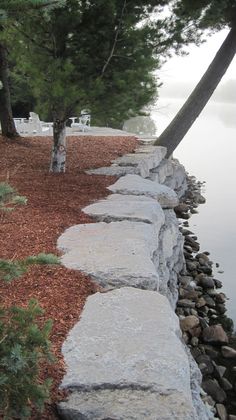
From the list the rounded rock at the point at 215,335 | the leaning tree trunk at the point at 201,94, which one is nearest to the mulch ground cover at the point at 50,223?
the leaning tree trunk at the point at 201,94

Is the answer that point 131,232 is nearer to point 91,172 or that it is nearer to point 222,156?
point 91,172

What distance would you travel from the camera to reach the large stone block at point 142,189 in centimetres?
520

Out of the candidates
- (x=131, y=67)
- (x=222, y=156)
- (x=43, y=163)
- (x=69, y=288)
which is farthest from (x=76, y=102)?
(x=222, y=156)

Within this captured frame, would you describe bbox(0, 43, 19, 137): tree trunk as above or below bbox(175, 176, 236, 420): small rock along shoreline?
above

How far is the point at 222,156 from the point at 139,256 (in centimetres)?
1615

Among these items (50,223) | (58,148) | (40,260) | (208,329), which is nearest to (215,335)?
(208,329)

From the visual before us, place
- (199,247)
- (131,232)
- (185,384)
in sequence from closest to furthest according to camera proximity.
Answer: (185,384), (131,232), (199,247)

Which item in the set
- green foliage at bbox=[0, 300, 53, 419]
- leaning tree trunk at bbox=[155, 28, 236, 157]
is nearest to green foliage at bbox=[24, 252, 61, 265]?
green foliage at bbox=[0, 300, 53, 419]

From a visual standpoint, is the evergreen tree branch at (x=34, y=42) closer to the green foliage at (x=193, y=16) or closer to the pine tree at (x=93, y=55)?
the pine tree at (x=93, y=55)

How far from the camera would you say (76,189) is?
516 centimetres

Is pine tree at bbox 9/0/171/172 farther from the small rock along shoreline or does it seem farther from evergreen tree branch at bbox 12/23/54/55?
the small rock along shoreline

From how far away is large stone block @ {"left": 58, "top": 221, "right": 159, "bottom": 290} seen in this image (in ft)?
9.40

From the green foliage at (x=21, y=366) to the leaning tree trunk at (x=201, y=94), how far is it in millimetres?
7939

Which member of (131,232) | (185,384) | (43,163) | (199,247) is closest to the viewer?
(185,384)
